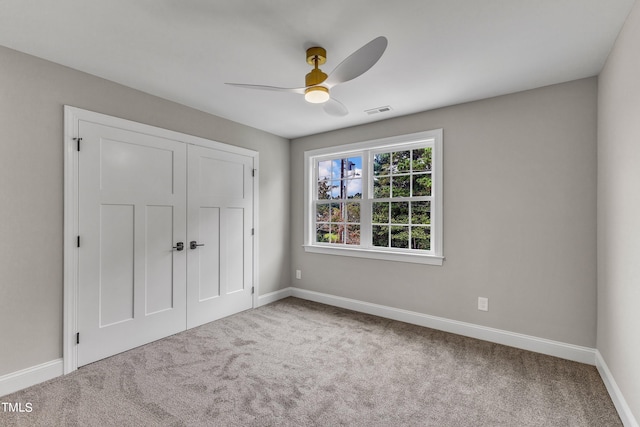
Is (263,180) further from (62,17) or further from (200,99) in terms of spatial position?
(62,17)

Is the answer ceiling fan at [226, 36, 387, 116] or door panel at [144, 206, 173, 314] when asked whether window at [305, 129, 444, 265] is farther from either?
door panel at [144, 206, 173, 314]

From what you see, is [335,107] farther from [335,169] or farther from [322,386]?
[322,386]

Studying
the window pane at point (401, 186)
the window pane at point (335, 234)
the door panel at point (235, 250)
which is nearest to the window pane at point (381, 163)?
the window pane at point (401, 186)

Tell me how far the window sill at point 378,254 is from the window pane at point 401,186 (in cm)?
72

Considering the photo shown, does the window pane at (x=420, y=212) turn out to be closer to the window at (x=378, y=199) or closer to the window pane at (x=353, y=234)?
the window at (x=378, y=199)

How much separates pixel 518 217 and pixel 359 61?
2.22 metres

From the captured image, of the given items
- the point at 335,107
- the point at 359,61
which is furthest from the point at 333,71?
the point at 335,107

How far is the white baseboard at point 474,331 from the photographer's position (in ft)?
8.68

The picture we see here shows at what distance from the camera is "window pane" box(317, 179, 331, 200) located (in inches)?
175

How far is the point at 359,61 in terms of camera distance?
68.0 inches

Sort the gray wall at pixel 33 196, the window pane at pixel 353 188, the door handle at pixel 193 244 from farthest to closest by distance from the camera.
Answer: the window pane at pixel 353 188
the door handle at pixel 193 244
the gray wall at pixel 33 196

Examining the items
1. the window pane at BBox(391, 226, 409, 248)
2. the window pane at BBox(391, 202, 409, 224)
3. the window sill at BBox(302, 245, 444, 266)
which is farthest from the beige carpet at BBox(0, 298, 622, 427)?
the window pane at BBox(391, 202, 409, 224)

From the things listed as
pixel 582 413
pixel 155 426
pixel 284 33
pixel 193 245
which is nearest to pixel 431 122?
pixel 284 33

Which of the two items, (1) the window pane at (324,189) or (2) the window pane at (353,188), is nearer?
(2) the window pane at (353,188)
